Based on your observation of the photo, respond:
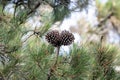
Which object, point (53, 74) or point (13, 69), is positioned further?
point (13, 69)

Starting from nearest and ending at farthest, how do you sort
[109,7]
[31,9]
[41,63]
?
[41,63]
[31,9]
[109,7]

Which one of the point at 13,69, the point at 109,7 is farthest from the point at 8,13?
the point at 109,7

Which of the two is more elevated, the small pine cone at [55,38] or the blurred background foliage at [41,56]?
the small pine cone at [55,38]

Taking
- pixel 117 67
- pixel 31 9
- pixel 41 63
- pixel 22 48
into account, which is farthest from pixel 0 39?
pixel 31 9

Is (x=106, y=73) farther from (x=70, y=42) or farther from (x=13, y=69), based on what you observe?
(x=13, y=69)

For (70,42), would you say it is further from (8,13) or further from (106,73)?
(8,13)

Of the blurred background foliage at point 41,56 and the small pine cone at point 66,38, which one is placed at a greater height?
the small pine cone at point 66,38

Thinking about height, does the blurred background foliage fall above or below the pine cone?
below

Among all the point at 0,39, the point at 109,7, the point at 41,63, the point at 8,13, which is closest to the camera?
the point at 41,63

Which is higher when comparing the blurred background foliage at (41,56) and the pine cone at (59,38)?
the pine cone at (59,38)

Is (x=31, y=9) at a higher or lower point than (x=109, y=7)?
higher
